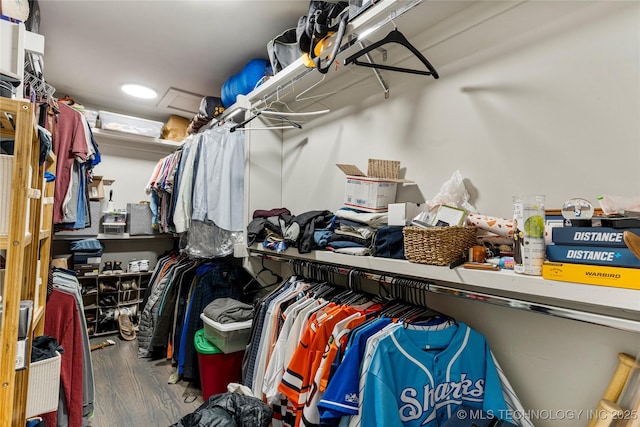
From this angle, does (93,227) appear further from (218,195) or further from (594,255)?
(594,255)

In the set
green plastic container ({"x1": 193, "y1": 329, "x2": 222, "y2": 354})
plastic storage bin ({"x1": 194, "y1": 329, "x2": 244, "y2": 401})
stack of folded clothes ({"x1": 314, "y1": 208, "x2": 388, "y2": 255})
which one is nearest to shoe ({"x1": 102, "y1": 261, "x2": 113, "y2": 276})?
green plastic container ({"x1": 193, "y1": 329, "x2": 222, "y2": 354})

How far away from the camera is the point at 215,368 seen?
2150 mm

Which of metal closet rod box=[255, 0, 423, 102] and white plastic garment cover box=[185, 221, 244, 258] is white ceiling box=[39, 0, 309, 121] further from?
white plastic garment cover box=[185, 221, 244, 258]

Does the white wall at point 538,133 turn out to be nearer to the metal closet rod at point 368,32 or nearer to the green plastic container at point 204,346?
the metal closet rod at point 368,32

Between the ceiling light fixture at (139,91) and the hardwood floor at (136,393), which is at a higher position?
the ceiling light fixture at (139,91)

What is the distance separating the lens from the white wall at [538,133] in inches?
42.1

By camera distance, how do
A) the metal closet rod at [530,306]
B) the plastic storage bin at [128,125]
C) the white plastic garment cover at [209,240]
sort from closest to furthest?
1. the metal closet rod at [530,306]
2. the white plastic garment cover at [209,240]
3. the plastic storage bin at [128,125]

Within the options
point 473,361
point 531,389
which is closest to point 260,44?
point 473,361

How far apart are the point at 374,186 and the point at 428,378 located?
0.86m

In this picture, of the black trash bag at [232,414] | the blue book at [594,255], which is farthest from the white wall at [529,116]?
the black trash bag at [232,414]

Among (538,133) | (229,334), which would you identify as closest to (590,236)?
(538,133)

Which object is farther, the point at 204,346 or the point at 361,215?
the point at 204,346

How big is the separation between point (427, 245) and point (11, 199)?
1.36 meters

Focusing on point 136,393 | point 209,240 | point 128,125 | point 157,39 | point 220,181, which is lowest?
point 136,393
